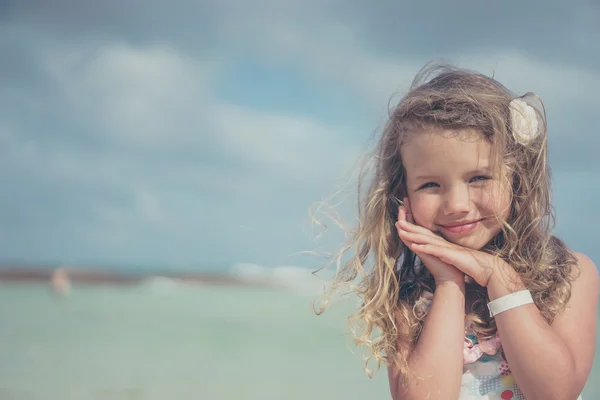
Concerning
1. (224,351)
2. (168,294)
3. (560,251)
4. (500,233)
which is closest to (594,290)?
(560,251)

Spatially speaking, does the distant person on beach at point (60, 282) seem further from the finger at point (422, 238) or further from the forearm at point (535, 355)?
the forearm at point (535, 355)

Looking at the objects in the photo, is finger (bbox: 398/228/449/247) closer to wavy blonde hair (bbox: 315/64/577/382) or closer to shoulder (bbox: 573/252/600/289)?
wavy blonde hair (bbox: 315/64/577/382)

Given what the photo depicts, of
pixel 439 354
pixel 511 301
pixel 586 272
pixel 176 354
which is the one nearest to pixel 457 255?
pixel 511 301

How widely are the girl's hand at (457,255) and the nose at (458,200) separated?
144 mm

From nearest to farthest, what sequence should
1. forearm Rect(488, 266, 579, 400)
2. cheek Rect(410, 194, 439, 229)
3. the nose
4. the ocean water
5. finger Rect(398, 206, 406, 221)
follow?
forearm Rect(488, 266, 579, 400)
the nose
cheek Rect(410, 194, 439, 229)
finger Rect(398, 206, 406, 221)
the ocean water

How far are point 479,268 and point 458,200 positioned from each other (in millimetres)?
262

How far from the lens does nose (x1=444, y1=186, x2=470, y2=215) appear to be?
2.29 metres

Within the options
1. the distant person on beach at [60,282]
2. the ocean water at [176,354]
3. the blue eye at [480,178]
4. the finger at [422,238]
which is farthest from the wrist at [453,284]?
the distant person on beach at [60,282]

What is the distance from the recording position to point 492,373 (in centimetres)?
235

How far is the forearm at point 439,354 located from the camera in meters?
2.22

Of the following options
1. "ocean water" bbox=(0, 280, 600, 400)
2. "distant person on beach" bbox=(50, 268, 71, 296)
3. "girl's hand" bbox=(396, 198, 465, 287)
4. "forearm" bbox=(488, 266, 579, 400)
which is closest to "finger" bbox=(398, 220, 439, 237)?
"girl's hand" bbox=(396, 198, 465, 287)

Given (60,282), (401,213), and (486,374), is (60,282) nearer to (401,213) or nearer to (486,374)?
(401,213)

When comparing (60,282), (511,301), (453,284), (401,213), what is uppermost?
(60,282)

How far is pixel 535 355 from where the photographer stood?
2.13m
